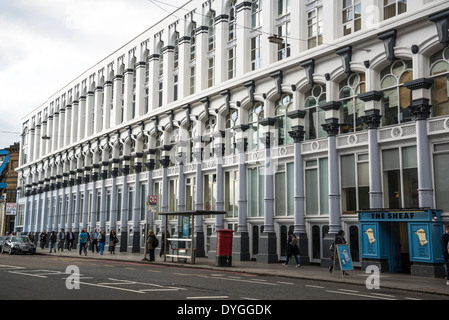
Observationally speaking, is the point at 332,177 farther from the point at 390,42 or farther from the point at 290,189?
the point at 390,42

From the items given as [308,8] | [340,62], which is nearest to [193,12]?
[308,8]

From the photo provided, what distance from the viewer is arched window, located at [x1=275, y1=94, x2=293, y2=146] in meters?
27.7

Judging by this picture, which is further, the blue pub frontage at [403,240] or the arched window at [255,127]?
the arched window at [255,127]

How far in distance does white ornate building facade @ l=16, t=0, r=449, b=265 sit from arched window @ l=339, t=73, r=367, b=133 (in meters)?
0.07

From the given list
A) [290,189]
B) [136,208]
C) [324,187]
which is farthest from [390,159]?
[136,208]

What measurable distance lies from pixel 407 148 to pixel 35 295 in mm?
15846

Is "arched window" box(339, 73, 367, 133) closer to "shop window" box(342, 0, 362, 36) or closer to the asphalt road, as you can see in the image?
"shop window" box(342, 0, 362, 36)

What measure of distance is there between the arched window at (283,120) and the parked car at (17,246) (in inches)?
820

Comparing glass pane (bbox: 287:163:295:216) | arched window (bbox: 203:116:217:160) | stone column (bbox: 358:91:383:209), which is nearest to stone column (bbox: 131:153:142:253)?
arched window (bbox: 203:116:217:160)

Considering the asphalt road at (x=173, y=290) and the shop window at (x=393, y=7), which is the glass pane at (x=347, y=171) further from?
the asphalt road at (x=173, y=290)

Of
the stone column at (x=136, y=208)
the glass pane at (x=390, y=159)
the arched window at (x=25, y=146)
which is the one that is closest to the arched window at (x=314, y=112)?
the glass pane at (x=390, y=159)

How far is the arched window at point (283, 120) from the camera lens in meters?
27.7

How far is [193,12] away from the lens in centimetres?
3609

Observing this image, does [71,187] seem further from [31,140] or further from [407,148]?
[407,148]
